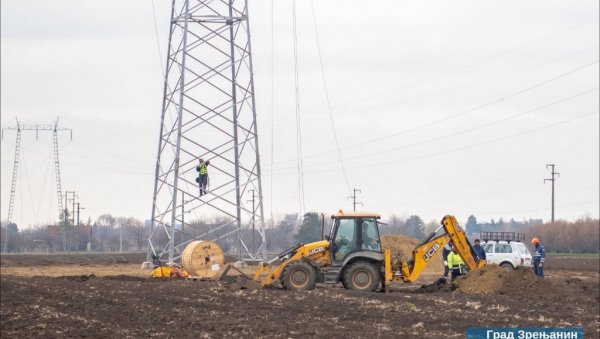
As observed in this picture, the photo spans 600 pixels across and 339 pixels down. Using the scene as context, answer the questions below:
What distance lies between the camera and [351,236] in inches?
1373

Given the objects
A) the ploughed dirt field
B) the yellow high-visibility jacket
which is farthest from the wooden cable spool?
the yellow high-visibility jacket

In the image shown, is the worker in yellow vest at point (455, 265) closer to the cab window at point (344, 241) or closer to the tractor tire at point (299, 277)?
the cab window at point (344, 241)

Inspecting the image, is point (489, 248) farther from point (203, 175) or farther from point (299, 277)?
point (299, 277)

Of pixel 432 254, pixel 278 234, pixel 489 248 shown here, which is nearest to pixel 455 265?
pixel 432 254

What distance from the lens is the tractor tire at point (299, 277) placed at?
113ft

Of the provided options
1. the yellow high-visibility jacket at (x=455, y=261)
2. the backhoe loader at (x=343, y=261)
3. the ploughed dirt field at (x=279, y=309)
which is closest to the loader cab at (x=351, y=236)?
the backhoe loader at (x=343, y=261)

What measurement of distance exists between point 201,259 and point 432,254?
9099 millimetres

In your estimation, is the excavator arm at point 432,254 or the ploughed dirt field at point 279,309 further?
the excavator arm at point 432,254

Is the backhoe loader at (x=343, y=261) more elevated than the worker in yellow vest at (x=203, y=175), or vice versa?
the worker in yellow vest at (x=203, y=175)

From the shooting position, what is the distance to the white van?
5084 centimetres

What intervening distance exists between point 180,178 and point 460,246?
11.0m

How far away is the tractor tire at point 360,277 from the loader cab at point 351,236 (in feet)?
1.31

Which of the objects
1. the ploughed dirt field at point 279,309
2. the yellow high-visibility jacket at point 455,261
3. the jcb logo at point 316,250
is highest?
the jcb logo at point 316,250

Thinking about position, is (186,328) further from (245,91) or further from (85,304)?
(245,91)
